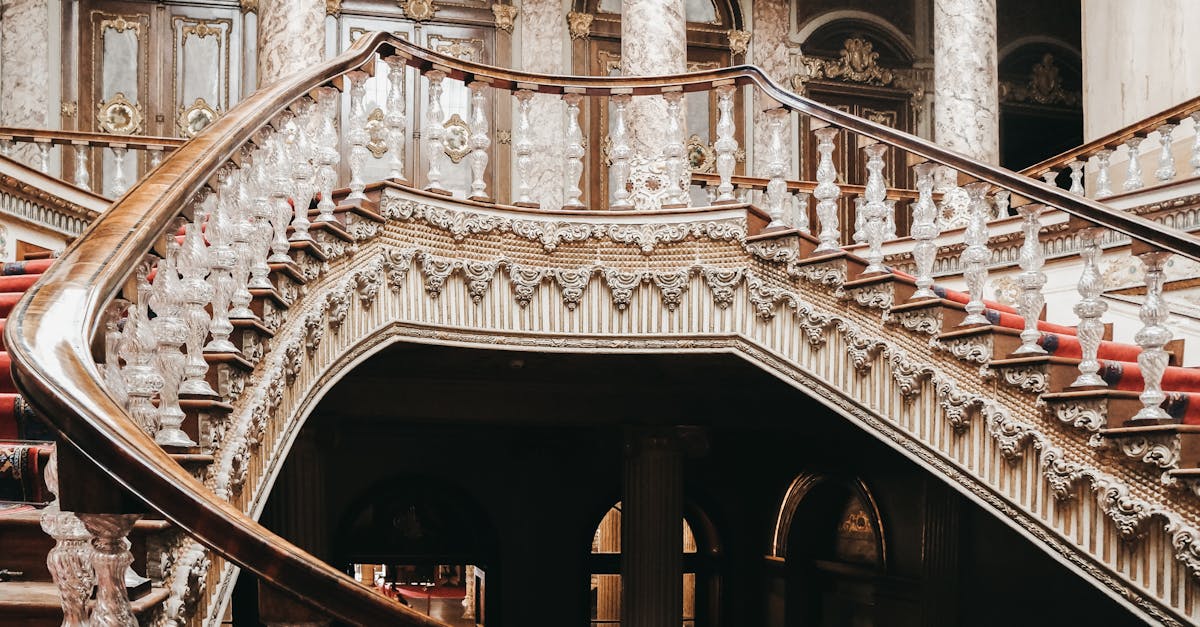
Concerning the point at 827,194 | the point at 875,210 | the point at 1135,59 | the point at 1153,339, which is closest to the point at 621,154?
the point at 827,194

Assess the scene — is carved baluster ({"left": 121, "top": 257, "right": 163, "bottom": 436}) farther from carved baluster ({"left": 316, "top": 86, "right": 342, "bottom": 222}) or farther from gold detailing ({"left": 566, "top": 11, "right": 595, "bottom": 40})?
gold detailing ({"left": 566, "top": 11, "right": 595, "bottom": 40})

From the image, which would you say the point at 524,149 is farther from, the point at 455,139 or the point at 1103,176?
the point at 455,139

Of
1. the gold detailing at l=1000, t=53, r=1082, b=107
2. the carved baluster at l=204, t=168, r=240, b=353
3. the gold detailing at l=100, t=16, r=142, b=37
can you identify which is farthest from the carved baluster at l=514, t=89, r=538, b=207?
the gold detailing at l=1000, t=53, r=1082, b=107

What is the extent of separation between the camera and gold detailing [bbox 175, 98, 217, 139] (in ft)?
37.3

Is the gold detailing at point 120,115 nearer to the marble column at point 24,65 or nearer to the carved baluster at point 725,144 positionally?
the marble column at point 24,65

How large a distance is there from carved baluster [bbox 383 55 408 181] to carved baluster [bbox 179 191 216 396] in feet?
7.77

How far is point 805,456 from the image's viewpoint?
418 inches

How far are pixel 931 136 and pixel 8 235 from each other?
947 cm

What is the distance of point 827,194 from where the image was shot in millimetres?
5941

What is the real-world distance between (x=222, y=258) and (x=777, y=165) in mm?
3373

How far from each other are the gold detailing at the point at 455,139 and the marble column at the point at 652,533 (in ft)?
14.3

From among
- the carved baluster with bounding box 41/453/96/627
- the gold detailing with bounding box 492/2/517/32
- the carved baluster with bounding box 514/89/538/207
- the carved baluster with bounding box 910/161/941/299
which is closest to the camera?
the carved baluster with bounding box 41/453/96/627

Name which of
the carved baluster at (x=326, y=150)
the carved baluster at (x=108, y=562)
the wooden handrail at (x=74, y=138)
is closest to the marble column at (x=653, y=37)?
the wooden handrail at (x=74, y=138)

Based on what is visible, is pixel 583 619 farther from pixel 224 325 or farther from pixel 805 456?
pixel 224 325
